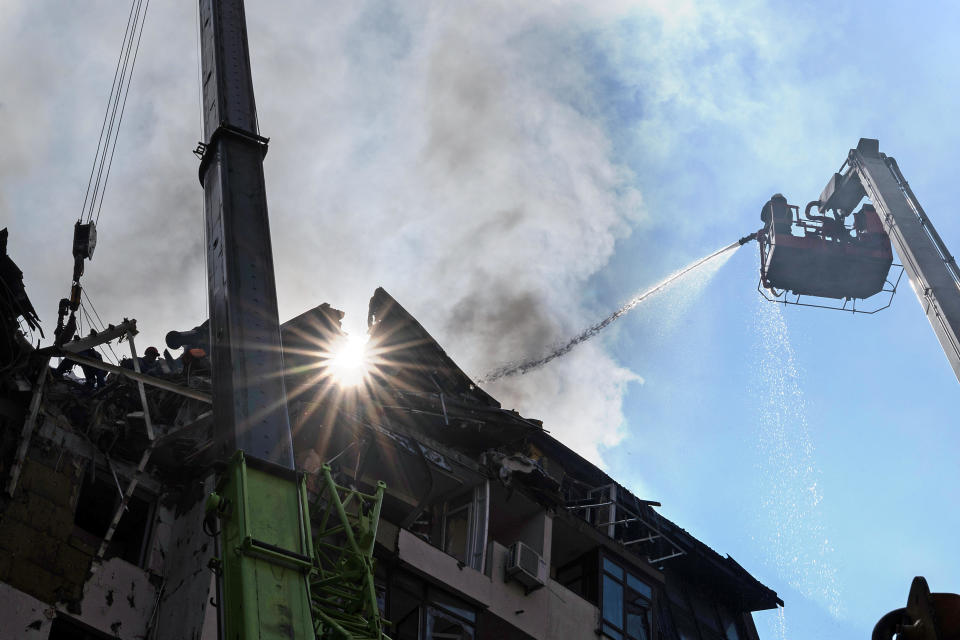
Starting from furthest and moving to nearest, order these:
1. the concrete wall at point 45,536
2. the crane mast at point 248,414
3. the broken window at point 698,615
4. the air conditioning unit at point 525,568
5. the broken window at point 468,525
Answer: the broken window at point 698,615 → the broken window at point 468,525 → the air conditioning unit at point 525,568 → the concrete wall at point 45,536 → the crane mast at point 248,414

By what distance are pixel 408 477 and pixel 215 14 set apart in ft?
37.5

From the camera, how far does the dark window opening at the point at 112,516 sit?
2062 cm

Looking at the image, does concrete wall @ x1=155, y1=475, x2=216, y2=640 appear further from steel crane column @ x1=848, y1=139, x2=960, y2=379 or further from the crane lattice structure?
steel crane column @ x1=848, y1=139, x2=960, y2=379

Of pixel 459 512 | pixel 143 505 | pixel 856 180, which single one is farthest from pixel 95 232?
pixel 856 180

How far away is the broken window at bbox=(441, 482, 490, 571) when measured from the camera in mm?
25625

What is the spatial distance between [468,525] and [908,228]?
50.1ft

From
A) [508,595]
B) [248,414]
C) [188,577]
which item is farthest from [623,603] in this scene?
[248,414]

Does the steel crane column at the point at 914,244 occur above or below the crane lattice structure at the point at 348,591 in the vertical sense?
above

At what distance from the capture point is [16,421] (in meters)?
19.8

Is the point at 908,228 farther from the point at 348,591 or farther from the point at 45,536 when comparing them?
the point at 45,536

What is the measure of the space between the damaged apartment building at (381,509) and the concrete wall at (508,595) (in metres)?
0.04

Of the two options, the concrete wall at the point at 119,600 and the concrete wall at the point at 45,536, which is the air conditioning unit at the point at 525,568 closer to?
the concrete wall at the point at 119,600

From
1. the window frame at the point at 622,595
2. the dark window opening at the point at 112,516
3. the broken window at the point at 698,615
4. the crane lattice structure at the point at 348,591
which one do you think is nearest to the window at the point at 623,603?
the window frame at the point at 622,595

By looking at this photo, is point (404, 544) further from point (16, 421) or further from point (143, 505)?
point (16, 421)
